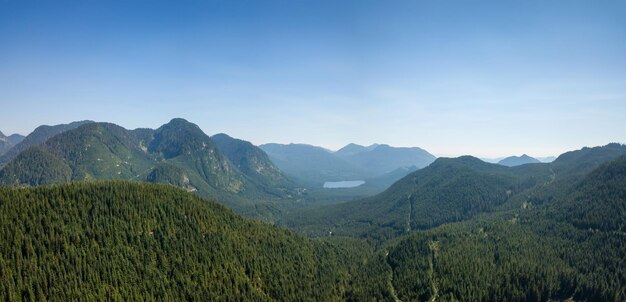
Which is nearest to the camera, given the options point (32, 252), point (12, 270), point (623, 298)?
point (12, 270)

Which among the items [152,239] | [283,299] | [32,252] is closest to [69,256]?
[32,252]

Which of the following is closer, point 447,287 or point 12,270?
point 12,270

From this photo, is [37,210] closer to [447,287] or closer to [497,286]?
[447,287]

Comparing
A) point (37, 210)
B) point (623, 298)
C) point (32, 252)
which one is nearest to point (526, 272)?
point (623, 298)

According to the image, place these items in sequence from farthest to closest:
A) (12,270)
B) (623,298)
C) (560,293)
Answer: (560,293) < (623,298) < (12,270)

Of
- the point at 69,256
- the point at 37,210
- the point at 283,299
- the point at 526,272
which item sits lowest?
the point at 283,299

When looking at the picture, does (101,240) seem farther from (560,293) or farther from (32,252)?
(560,293)

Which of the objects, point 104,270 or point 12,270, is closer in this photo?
point 12,270

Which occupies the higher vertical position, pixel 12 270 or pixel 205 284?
pixel 12 270

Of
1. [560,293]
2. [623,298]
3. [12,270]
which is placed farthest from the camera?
[560,293]
